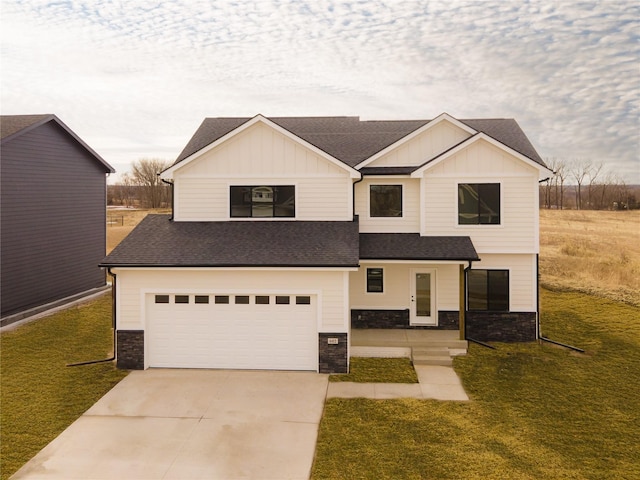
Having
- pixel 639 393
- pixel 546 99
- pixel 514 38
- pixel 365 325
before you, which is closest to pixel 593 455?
pixel 639 393

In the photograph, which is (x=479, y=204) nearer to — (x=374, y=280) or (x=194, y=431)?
(x=374, y=280)

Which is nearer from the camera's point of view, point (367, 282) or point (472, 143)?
point (472, 143)

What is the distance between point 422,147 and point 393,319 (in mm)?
6151

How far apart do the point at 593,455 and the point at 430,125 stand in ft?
36.7

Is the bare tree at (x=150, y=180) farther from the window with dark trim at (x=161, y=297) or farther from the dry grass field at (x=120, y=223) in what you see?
the window with dark trim at (x=161, y=297)

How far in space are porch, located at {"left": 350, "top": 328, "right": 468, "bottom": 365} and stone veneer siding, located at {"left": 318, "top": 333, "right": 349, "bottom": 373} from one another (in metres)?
1.37

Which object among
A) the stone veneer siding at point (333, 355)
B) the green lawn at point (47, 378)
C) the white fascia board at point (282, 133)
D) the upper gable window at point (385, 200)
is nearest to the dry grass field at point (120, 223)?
the green lawn at point (47, 378)

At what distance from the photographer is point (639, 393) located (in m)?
11.1

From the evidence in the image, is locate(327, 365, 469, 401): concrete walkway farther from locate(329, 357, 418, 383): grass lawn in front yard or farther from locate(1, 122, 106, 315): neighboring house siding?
locate(1, 122, 106, 315): neighboring house siding

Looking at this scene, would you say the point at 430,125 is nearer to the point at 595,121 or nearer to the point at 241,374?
the point at 241,374

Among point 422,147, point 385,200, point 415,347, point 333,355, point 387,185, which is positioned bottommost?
point 415,347

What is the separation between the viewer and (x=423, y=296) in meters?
15.6

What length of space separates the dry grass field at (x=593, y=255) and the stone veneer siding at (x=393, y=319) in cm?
1053

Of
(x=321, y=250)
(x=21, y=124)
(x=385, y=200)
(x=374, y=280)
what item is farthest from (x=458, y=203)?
(x=21, y=124)
